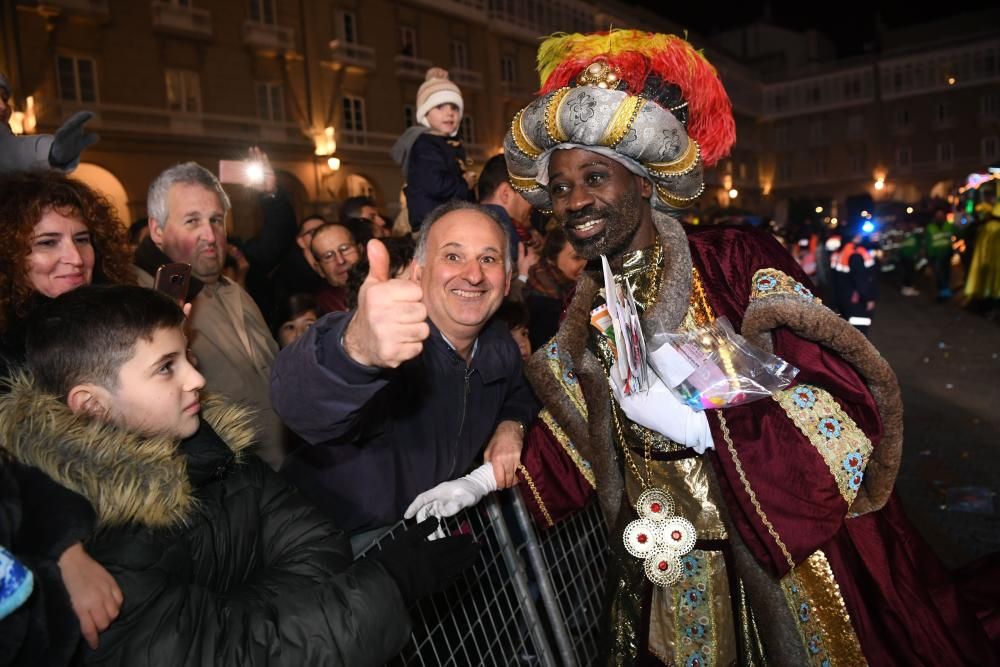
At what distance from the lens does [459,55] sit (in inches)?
1045

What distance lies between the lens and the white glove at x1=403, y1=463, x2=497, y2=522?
75.0 inches

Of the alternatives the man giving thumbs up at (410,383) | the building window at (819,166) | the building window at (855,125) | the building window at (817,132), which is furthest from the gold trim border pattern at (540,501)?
the building window at (817,132)

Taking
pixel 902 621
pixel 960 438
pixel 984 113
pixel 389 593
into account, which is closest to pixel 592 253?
pixel 389 593

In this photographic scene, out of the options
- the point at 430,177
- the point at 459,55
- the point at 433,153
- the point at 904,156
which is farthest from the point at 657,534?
the point at 904,156

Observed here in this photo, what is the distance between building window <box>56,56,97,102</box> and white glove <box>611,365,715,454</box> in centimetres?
1859

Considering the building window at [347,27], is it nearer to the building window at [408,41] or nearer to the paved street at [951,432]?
the building window at [408,41]

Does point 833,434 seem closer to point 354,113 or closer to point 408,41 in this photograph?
point 354,113

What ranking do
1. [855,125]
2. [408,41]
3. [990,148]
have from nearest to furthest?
[408,41] → [990,148] → [855,125]

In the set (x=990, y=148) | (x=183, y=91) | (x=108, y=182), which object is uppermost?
(x=990, y=148)

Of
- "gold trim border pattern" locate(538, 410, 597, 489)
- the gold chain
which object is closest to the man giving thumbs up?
"gold trim border pattern" locate(538, 410, 597, 489)

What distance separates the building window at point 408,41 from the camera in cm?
2430

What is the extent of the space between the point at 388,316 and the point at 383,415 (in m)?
0.62

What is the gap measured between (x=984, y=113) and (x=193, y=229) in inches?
2070

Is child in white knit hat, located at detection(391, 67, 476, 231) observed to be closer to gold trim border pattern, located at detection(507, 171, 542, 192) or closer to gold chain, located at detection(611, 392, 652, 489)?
gold trim border pattern, located at detection(507, 171, 542, 192)
